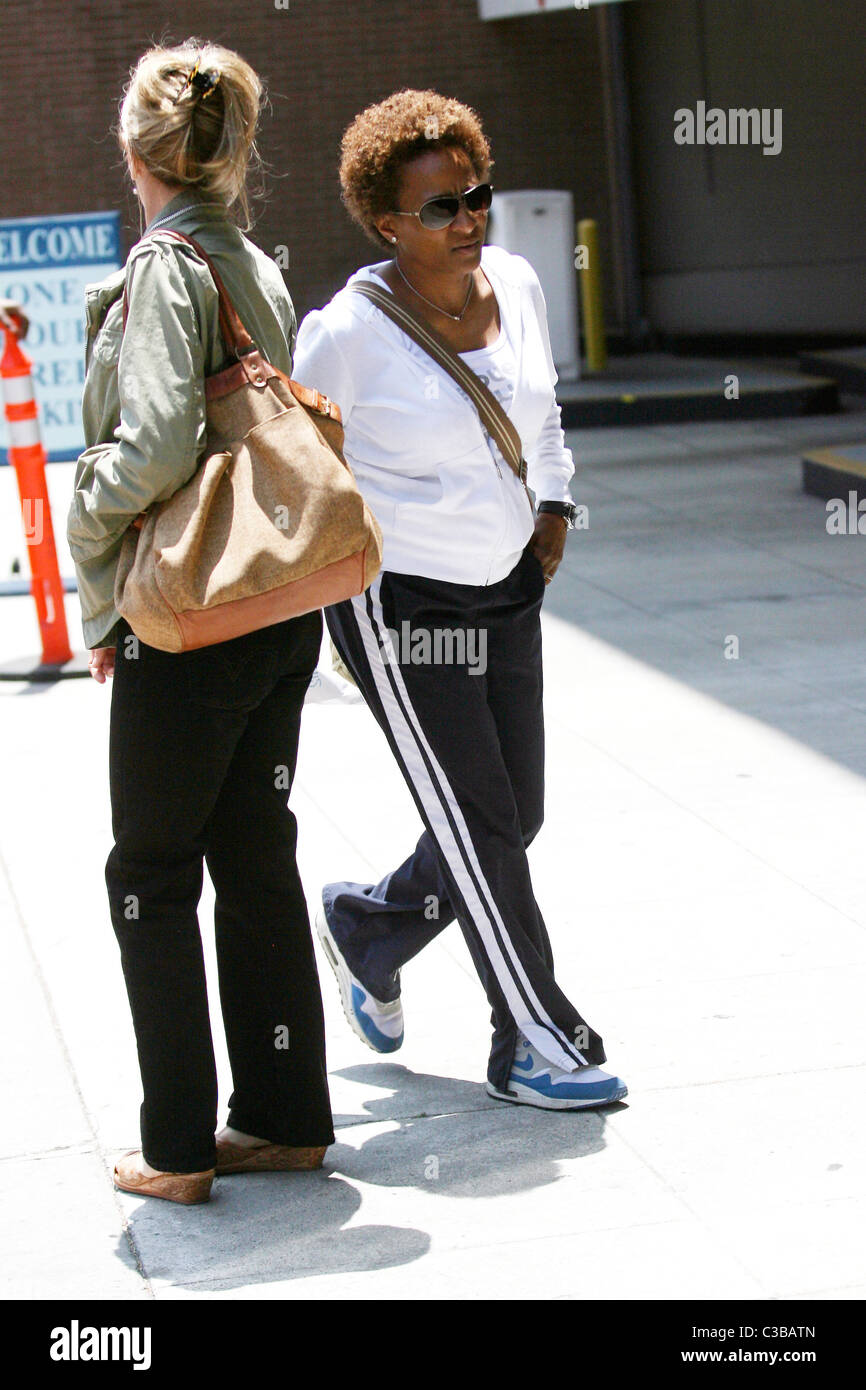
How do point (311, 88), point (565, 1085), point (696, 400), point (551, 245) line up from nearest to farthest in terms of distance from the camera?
point (565, 1085) < point (696, 400) < point (551, 245) < point (311, 88)

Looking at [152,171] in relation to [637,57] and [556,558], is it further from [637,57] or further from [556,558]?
[637,57]

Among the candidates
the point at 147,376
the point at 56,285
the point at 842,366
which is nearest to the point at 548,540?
the point at 147,376

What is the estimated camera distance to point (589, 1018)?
4082mm

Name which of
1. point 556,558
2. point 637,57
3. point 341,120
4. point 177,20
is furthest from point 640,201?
point 556,558

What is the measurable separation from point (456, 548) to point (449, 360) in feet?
1.16

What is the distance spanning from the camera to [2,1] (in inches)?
674

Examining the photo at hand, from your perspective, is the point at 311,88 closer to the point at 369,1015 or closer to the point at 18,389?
the point at 18,389

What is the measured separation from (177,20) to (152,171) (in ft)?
50.6

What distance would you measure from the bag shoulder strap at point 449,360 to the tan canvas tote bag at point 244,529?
48 centimetres

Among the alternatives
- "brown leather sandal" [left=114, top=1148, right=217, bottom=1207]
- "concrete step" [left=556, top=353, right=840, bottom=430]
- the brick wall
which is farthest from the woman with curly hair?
the brick wall

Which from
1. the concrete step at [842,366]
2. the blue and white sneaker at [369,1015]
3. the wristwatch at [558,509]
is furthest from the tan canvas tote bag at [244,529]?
the concrete step at [842,366]

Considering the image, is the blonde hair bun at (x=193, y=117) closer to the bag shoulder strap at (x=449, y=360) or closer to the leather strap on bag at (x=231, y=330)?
the leather strap on bag at (x=231, y=330)

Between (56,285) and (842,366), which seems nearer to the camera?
(56,285)

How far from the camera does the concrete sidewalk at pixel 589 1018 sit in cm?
307
